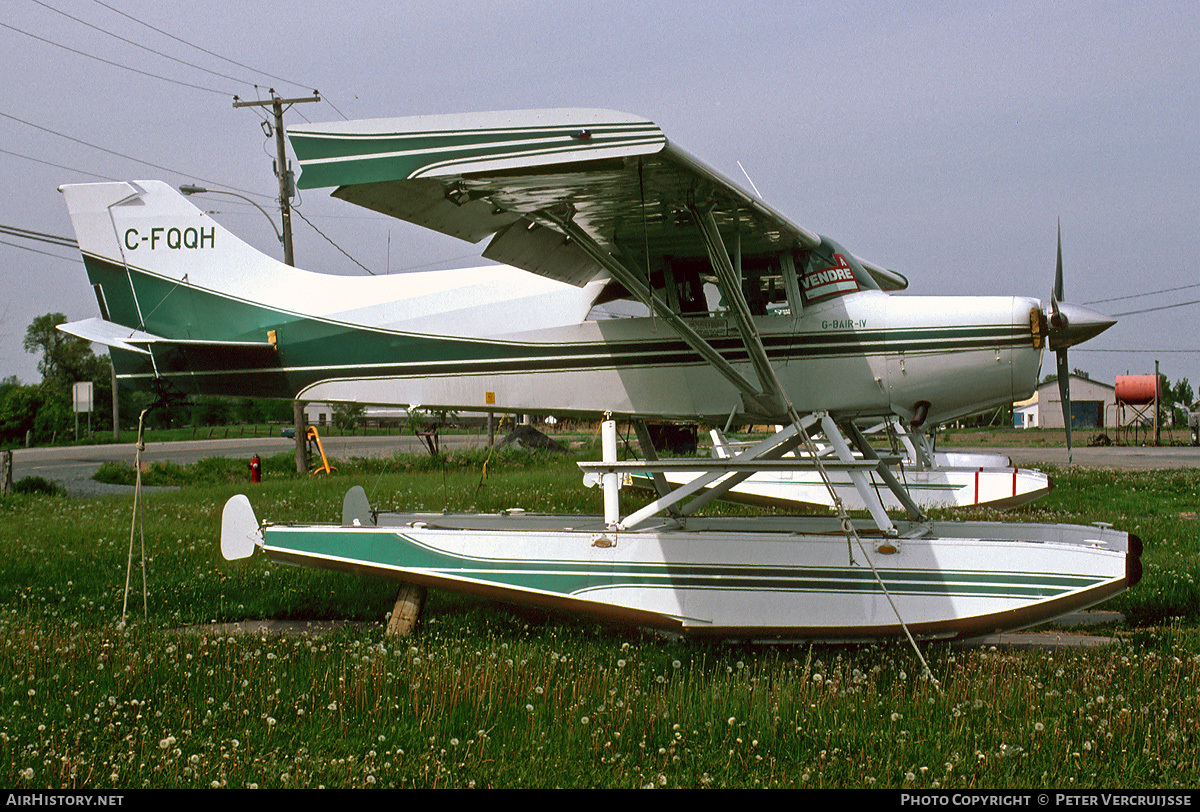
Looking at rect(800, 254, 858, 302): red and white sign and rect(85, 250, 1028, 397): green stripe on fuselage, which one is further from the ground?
rect(800, 254, 858, 302): red and white sign

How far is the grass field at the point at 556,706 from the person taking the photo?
11.4 feet

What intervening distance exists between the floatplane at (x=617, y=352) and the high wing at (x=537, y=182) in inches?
0.7

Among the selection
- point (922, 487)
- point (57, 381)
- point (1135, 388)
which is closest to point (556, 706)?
point (922, 487)

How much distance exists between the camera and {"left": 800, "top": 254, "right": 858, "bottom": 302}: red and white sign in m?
6.52

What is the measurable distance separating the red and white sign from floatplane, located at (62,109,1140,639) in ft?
0.06

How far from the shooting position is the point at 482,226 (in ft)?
19.2

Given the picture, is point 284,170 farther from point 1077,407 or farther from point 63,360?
point 1077,407

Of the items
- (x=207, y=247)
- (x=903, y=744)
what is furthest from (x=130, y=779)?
(x=207, y=247)

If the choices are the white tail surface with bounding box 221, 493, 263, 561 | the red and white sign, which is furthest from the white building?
the white tail surface with bounding box 221, 493, 263, 561

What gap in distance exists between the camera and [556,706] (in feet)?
13.8

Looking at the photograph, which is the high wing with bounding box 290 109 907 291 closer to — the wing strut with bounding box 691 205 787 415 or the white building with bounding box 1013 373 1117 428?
the wing strut with bounding box 691 205 787 415

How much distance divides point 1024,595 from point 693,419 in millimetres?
2781

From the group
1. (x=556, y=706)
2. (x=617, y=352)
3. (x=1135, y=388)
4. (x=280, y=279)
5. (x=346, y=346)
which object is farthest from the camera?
(x=1135, y=388)

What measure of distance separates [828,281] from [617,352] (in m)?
1.82
